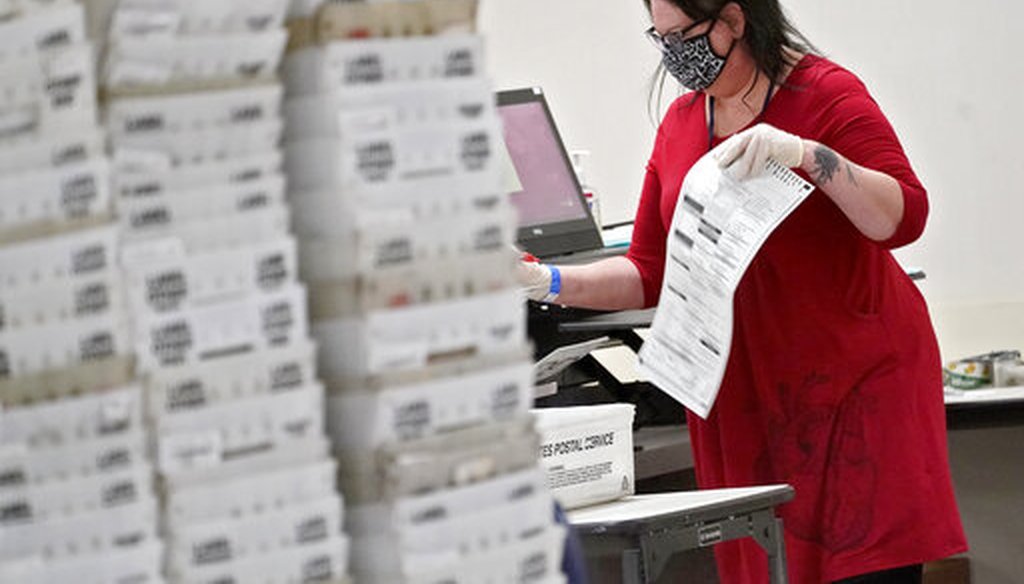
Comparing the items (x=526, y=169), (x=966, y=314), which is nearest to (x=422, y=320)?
(x=526, y=169)

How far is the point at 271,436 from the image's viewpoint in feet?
3.72

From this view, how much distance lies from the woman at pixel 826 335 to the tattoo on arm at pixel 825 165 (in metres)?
0.06

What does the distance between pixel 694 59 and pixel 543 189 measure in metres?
0.99

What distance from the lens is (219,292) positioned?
3.67 feet

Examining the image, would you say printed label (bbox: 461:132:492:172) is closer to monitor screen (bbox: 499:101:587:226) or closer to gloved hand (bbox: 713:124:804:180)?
gloved hand (bbox: 713:124:804:180)

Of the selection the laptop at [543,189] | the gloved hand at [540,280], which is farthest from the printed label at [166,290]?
the laptop at [543,189]

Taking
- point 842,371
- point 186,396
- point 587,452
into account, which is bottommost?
point 587,452

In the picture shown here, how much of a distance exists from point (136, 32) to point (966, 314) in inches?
184

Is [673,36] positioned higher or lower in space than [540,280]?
higher

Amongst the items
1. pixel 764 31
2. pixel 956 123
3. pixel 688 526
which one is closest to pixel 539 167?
pixel 764 31

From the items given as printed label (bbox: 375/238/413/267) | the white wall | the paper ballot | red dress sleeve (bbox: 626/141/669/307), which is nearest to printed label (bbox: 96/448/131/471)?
printed label (bbox: 375/238/413/267)

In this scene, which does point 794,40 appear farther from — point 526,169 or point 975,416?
point 975,416

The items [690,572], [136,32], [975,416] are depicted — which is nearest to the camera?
[136,32]

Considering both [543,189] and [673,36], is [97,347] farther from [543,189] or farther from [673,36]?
[543,189]
